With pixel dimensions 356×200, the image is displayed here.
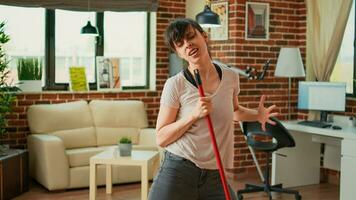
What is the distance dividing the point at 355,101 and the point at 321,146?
74 centimetres

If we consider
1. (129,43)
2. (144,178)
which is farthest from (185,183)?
(129,43)

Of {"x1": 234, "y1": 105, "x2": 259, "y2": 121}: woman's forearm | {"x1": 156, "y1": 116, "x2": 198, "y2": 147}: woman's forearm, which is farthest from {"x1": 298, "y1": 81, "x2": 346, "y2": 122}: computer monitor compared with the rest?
{"x1": 156, "y1": 116, "x2": 198, "y2": 147}: woman's forearm

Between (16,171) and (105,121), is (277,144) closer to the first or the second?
(105,121)

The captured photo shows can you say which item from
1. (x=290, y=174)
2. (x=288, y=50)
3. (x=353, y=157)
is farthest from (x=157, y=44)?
(x=353, y=157)

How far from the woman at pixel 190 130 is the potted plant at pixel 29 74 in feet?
14.3

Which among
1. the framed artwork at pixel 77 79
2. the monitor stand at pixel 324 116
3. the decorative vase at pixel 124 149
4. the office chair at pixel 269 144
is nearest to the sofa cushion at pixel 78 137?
the framed artwork at pixel 77 79

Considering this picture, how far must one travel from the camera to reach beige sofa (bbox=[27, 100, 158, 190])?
5.45 metres

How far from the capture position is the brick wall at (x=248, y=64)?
607 cm

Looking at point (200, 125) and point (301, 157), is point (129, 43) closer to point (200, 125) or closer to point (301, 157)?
point (301, 157)

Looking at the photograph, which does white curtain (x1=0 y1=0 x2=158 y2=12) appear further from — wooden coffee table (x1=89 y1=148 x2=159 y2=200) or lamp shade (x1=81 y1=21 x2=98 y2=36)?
wooden coffee table (x1=89 y1=148 x2=159 y2=200)

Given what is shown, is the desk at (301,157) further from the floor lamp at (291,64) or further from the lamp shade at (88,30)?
the lamp shade at (88,30)

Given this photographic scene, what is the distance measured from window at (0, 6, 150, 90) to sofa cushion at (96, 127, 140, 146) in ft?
2.48

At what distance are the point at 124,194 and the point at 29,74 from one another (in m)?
1.86

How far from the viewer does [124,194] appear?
5.47 meters
